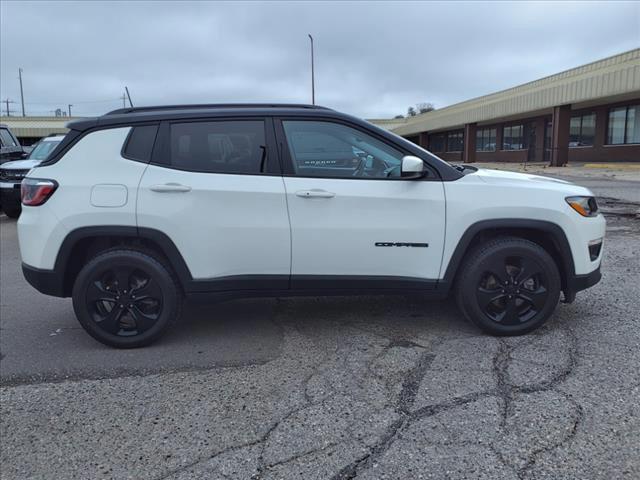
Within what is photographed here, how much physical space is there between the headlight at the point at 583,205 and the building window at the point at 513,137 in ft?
113

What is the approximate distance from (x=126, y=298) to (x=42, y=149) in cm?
1058

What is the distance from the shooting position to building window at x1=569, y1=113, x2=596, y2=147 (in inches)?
1138

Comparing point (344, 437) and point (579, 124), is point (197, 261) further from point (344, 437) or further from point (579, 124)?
point (579, 124)

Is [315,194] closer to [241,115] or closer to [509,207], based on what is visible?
[241,115]

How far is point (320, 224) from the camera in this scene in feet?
12.8

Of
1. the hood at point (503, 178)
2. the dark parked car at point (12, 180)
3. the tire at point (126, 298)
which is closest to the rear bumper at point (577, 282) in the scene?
the hood at point (503, 178)

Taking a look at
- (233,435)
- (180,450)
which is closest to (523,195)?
(233,435)

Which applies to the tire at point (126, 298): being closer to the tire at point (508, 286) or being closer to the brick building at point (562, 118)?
the tire at point (508, 286)

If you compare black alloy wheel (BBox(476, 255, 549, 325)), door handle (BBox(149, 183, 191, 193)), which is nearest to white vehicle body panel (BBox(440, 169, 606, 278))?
black alloy wheel (BBox(476, 255, 549, 325))

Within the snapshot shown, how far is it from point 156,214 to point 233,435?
5.81 feet

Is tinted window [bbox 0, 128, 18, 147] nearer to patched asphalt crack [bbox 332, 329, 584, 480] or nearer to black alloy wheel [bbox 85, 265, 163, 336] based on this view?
black alloy wheel [bbox 85, 265, 163, 336]

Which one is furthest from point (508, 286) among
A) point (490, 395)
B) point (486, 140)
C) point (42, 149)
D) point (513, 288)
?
point (486, 140)

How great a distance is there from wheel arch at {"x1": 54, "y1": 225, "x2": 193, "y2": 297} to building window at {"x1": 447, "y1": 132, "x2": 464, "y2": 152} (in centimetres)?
4304

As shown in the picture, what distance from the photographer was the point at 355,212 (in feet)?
12.8
